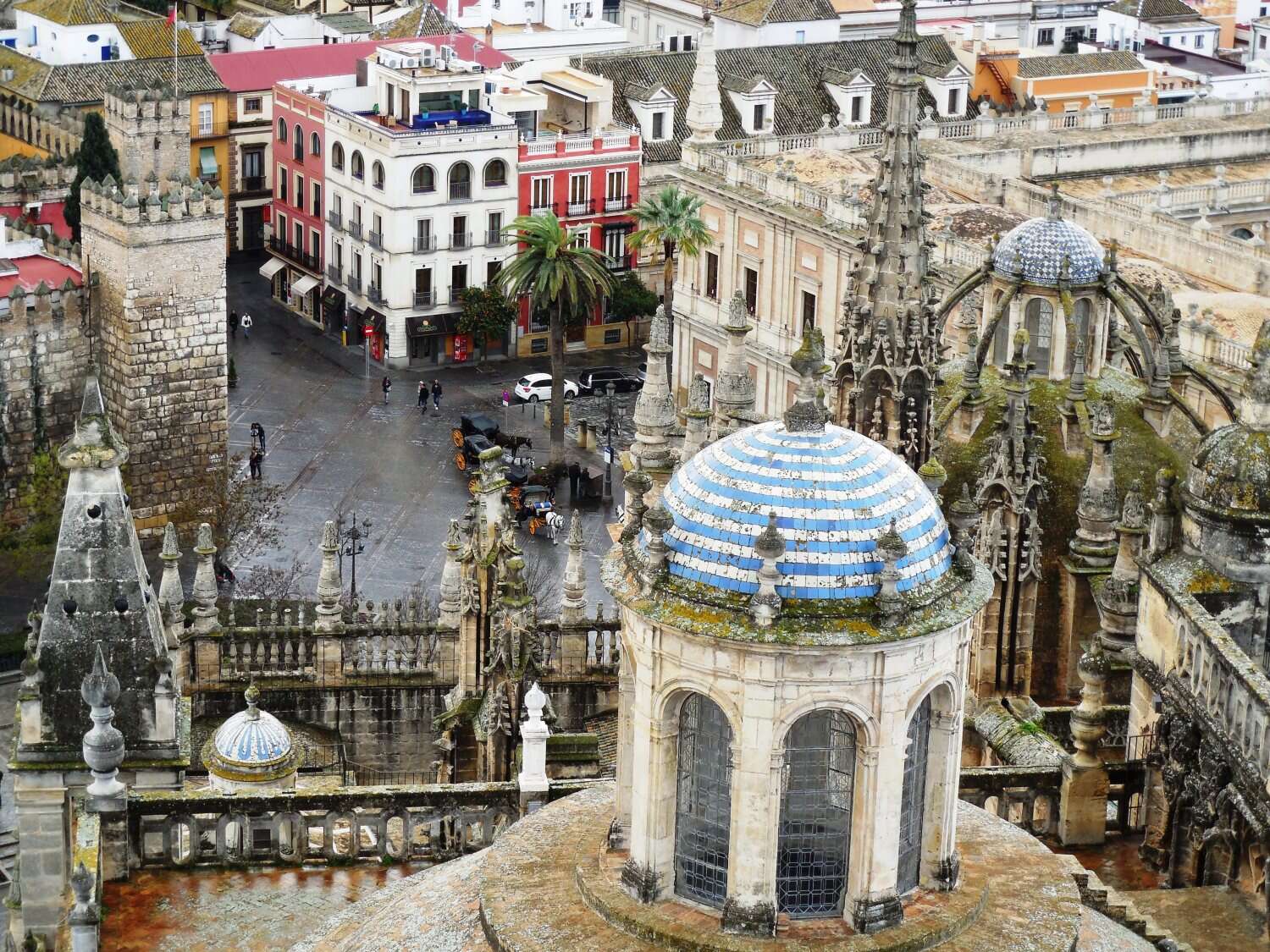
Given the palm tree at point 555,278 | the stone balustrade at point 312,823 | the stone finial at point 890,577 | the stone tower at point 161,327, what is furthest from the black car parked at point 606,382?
the stone finial at point 890,577

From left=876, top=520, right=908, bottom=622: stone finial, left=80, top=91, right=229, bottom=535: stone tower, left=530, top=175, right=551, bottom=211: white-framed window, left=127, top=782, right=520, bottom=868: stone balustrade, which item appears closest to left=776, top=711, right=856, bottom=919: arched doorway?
left=876, top=520, right=908, bottom=622: stone finial

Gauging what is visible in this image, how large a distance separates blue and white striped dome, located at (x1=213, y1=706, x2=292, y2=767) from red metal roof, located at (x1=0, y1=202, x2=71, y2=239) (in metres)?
77.6

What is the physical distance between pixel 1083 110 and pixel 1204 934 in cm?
10608

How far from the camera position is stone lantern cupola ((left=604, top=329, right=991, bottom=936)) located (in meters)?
23.7

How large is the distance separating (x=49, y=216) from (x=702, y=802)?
330ft

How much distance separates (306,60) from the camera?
143 meters

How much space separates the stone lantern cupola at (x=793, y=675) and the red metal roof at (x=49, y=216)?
94.3 meters

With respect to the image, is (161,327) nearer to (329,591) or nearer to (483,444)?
(483,444)

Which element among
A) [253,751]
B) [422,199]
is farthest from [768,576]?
[422,199]

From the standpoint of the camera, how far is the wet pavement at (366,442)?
102m

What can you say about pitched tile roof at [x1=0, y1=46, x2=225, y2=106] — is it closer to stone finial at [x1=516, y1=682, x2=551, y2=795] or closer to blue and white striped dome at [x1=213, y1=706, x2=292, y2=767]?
blue and white striped dome at [x1=213, y1=706, x2=292, y2=767]

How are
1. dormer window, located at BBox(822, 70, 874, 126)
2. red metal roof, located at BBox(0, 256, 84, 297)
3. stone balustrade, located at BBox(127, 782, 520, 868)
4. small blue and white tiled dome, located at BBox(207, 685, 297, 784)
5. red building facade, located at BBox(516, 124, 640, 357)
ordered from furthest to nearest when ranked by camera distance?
dormer window, located at BBox(822, 70, 874, 126) → red building facade, located at BBox(516, 124, 640, 357) → red metal roof, located at BBox(0, 256, 84, 297) → small blue and white tiled dome, located at BBox(207, 685, 297, 784) → stone balustrade, located at BBox(127, 782, 520, 868)

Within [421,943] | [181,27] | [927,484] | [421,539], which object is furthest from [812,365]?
[181,27]

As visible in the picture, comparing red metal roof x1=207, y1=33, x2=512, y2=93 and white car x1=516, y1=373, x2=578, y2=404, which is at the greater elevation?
red metal roof x1=207, y1=33, x2=512, y2=93
